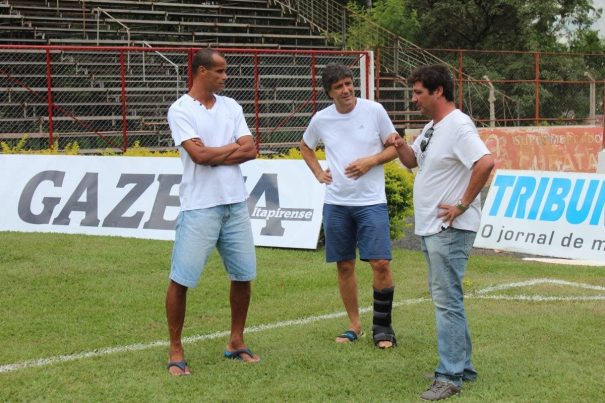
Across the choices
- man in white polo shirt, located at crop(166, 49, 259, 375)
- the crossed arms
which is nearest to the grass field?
man in white polo shirt, located at crop(166, 49, 259, 375)

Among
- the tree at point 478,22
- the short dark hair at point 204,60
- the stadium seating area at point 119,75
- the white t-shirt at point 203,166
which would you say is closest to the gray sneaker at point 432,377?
the white t-shirt at point 203,166

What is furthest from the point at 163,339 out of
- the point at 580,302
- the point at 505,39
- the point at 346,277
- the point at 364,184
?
the point at 505,39

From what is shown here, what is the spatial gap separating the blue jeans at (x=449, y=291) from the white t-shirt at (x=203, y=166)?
1.32 metres

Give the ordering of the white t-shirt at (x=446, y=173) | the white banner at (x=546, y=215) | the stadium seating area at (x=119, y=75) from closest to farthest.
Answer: the white t-shirt at (x=446, y=173)
the white banner at (x=546, y=215)
the stadium seating area at (x=119, y=75)

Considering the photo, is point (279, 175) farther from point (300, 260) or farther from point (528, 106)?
point (528, 106)

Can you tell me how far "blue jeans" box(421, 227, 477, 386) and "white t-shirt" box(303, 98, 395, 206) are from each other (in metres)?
1.28

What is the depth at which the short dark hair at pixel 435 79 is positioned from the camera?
5168mm

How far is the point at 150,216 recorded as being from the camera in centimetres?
1135

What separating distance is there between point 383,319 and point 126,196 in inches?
229

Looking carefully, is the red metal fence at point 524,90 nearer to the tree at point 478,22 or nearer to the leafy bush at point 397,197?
the tree at point 478,22

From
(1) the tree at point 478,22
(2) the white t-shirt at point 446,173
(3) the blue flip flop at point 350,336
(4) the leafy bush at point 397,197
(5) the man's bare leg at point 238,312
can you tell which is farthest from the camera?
(1) the tree at point 478,22

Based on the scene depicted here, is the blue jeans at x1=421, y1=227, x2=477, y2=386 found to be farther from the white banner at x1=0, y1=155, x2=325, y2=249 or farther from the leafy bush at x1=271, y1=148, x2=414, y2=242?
the leafy bush at x1=271, y1=148, x2=414, y2=242

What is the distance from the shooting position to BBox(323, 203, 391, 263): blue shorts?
21.3 feet

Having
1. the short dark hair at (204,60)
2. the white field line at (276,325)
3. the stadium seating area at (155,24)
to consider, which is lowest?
the white field line at (276,325)
